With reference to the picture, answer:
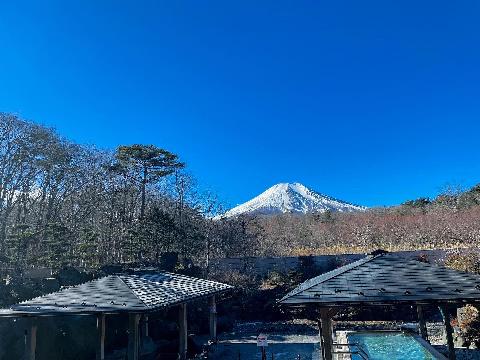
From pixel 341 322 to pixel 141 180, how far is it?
51.9 feet

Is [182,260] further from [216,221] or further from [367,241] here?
[367,241]

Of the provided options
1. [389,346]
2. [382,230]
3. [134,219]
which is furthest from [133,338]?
[382,230]

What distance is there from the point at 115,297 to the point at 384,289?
21.4 feet

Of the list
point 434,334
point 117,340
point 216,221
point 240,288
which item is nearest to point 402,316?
point 434,334

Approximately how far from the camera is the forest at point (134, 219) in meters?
21.5

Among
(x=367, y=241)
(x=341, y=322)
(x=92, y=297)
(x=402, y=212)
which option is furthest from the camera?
(x=402, y=212)

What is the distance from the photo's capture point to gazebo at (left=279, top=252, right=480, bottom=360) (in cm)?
778

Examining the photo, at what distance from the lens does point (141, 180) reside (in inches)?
1044

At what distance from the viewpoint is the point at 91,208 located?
91.1 ft

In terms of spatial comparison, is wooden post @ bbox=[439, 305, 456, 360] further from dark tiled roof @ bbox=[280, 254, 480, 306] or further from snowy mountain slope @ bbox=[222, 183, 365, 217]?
snowy mountain slope @ bbox=[222, 183, 365, 217]

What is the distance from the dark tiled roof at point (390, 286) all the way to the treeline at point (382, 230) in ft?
69.1

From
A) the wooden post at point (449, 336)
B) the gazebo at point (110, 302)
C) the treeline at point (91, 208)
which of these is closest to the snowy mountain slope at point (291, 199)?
the treeline at point (91, 208)

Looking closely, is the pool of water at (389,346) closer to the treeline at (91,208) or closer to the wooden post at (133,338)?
the wooden post at (133,338)

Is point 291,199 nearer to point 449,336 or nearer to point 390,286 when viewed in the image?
point 449,336
